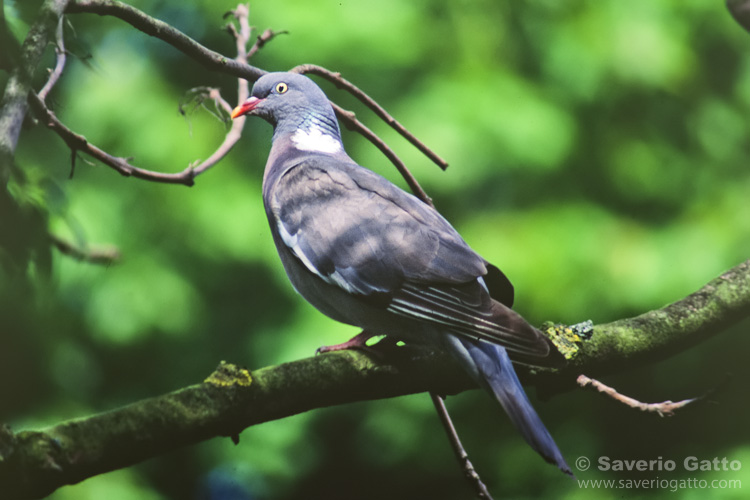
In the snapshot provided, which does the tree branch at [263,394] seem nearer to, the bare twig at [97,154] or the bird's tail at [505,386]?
the bird's tail at [505,386]

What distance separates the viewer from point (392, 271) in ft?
4.66

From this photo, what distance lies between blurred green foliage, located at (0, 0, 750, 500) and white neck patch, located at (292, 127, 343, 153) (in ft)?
0.67

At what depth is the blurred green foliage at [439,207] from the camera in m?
1.66

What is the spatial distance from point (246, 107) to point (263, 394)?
782mm

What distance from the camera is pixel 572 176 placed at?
7.31 feet

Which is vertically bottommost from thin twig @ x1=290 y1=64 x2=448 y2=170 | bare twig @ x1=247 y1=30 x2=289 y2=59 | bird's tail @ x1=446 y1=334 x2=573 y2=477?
bird's tail @ x1=446 y1=334 x2=573 y2=477

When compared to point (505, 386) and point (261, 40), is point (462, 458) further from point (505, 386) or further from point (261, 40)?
point (261, 40)

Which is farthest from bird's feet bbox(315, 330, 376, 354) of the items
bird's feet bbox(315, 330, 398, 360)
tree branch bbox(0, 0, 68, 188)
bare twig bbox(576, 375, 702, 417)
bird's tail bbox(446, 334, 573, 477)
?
tree branch bbox(0, 0, 68, 188)

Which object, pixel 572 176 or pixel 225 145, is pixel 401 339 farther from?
pixel 572 176

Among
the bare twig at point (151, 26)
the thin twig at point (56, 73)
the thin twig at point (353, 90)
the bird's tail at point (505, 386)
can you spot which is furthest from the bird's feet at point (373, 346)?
the thin twig at point (56, 73)

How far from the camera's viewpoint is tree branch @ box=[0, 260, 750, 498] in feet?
3.30

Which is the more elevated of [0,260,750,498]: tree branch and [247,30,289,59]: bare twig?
[247,30,289,59]: bare twig
